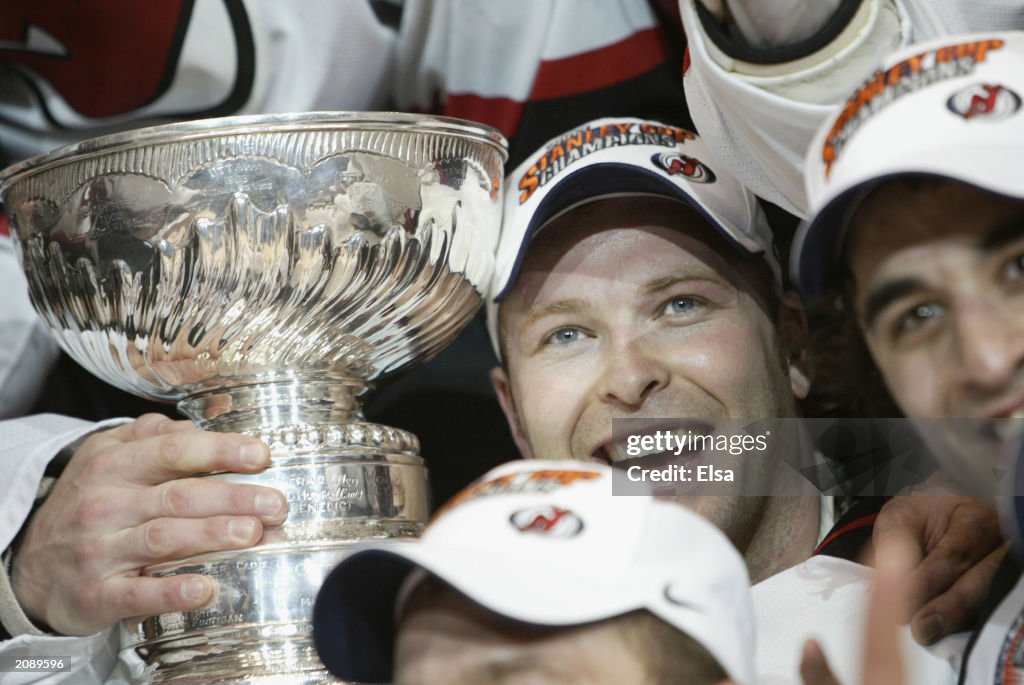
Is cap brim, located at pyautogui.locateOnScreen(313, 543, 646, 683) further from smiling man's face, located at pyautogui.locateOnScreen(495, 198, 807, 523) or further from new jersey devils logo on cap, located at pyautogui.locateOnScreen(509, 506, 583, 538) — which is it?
smiling man's face, located at pyautogui.locateOnScreen(495, 198, 807, 523)

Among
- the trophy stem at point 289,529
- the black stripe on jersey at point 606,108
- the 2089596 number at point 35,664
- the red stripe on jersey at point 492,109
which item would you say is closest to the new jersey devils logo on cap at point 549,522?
the trophy stem at point 289,529

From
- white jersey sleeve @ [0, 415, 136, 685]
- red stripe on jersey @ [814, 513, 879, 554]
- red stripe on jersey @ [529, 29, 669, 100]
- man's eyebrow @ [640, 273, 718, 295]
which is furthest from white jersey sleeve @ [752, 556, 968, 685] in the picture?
red stripe on jersey @ [529, 29, 669, 100]

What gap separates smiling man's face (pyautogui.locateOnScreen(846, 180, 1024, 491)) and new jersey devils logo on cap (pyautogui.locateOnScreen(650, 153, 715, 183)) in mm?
372

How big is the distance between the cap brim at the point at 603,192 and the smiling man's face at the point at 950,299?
1.17ft

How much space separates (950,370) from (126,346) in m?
0.68

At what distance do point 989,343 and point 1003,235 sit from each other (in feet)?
0.22

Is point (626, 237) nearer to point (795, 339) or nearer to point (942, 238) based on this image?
point (795, 339)

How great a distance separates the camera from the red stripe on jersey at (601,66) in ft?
5.20

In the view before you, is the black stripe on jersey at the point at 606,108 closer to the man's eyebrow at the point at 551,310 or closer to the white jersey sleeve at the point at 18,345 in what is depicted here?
the man's eyebrow at the point at 551,310

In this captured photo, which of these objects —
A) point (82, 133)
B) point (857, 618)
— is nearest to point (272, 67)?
point (82, 133)

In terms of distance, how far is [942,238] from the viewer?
0.85 meters

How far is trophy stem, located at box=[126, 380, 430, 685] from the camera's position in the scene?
112 cm

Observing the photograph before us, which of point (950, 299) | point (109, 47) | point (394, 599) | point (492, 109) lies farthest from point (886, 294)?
point (109, 47)

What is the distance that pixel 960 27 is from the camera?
1.09 metres
